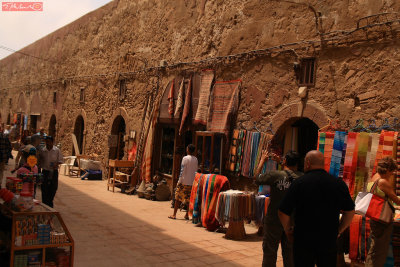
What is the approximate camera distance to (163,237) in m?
5.98

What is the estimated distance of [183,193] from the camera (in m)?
7.29

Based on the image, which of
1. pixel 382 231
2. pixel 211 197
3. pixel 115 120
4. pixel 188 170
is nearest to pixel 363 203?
pixel 382 231

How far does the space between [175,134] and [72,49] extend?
8854mm

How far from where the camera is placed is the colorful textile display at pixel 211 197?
6.59 m

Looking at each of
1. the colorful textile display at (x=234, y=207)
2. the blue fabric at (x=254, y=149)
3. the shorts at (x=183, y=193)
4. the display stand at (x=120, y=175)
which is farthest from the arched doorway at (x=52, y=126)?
the colorful textile display at (x=234, y=207)

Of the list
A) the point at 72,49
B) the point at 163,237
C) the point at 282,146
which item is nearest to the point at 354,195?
the point at 282,146

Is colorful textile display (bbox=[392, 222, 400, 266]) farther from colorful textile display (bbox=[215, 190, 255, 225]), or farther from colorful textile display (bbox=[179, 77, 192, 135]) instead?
colorful textile display (bbox=[179, 77, 192, 135])

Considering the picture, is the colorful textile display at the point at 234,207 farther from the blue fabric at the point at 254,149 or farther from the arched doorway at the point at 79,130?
the arched doorway at the point at 79,130

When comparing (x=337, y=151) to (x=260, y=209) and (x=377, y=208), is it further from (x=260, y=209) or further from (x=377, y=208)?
(x=377, y=208)

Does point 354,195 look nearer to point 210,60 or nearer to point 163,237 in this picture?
point 163,237

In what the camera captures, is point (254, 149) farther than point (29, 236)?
Yes

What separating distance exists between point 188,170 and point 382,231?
3.70m

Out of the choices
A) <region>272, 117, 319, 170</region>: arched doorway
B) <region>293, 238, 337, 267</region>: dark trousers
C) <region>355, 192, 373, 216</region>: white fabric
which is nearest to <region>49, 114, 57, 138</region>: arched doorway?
<region>272, 117, 319, 170</region>: arched doorway

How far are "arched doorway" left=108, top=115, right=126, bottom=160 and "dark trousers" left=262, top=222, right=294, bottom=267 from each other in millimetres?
9427
